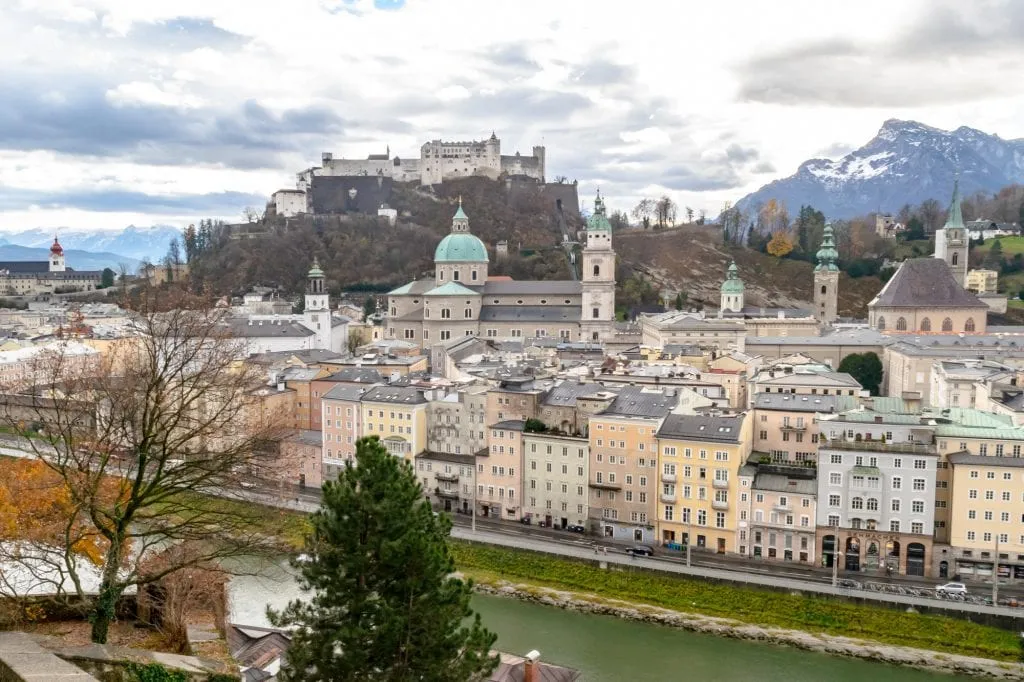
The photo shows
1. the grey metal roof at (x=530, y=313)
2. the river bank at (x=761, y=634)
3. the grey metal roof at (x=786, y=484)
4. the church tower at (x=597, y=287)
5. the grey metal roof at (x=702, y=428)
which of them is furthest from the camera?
the grey metal roof at (x=530, y=313)

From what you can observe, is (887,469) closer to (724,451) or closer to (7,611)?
(724,451)

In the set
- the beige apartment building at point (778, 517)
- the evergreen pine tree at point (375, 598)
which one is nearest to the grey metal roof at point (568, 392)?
the beige apartment building at point (778, 517)

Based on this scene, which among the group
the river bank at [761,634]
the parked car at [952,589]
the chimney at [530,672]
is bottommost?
the river bank at [761,634]

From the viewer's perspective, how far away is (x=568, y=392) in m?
26.4

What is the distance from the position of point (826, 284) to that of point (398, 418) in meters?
40.1

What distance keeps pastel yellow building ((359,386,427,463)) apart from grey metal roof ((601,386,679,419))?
6.88 metres

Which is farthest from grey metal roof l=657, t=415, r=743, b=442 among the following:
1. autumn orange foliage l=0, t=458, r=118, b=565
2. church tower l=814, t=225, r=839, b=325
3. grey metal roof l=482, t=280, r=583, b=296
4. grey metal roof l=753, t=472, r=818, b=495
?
church tower l=814, t=225, r=839, b=325

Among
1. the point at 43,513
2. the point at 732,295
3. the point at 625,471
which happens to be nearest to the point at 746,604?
the point at 625,471

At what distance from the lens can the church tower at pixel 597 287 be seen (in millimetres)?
51969

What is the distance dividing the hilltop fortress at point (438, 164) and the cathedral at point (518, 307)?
106 ft

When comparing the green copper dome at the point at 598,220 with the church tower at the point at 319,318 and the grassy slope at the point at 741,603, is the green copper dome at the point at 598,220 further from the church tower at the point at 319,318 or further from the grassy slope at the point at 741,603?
the grassy slope at the point at 741,603

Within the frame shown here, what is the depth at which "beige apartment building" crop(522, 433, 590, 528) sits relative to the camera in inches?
977

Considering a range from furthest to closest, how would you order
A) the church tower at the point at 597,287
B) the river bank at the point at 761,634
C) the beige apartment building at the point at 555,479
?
the church tower at the point at 597,287 → the beige apartment building at the point at 555,479 → the river bank at the point at 761,634

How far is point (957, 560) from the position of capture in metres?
20.6
